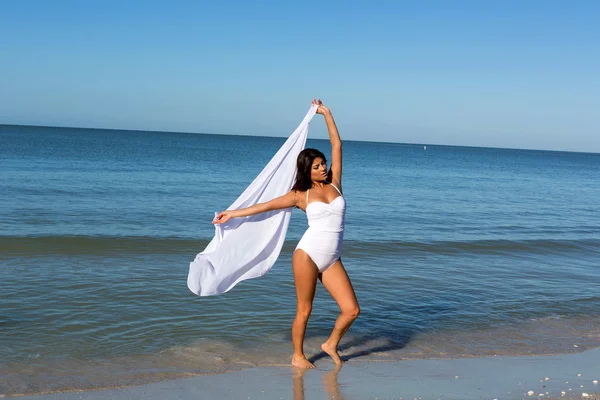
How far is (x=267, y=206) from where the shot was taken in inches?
233

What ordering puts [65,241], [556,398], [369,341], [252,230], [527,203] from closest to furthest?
[556,398]
[252,230]
[369,341]
[65,241]
[527,203]

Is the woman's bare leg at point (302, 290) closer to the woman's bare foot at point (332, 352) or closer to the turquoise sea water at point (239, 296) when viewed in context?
the woman's bare foot at point (332, 352)

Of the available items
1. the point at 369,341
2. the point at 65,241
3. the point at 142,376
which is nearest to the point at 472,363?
the point at 369,341

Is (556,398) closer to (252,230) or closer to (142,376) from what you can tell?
(252,230)

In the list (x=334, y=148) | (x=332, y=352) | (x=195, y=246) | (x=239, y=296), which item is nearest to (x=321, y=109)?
(x=334, y=148)

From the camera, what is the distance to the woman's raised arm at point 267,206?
19.4 ft

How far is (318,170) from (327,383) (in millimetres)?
1938

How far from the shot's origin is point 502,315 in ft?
28.2

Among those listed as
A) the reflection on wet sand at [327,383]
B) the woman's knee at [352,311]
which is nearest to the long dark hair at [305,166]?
the woman's knee at [352,311]

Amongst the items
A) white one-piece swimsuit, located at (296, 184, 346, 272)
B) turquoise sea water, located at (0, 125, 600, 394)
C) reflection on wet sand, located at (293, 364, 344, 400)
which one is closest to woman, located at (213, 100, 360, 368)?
white one-piece swimsuit, located at (296, 184, 346, 272)

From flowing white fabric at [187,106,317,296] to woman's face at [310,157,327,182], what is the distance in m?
0.63

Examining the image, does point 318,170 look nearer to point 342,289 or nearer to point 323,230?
point 323,230

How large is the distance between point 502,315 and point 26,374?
5.98 meters

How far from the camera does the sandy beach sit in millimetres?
5375
